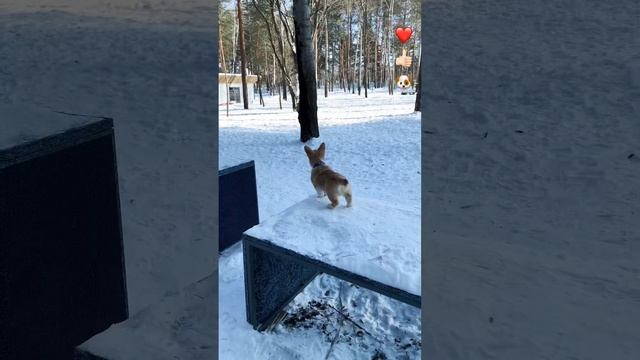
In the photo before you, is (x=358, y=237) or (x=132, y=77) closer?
(x=132, y=77)

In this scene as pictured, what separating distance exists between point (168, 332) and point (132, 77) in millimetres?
613

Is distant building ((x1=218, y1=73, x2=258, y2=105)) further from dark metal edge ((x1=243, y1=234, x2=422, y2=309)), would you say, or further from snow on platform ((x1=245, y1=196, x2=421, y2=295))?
dark metal edge ((x1=243, y1=234, x2=422, y2=309))

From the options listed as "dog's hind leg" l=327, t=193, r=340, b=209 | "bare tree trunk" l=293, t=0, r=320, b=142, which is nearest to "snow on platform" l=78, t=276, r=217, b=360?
"dog's hind leg" l=327, t=193, r=340, b=209

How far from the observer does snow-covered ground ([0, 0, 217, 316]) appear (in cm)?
84

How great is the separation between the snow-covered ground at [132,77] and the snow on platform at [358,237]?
128 centimetres

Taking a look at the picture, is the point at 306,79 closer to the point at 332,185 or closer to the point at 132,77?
the point at 332,185

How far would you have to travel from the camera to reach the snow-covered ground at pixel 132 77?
0.84m

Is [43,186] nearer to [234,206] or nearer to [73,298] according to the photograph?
[73,298]

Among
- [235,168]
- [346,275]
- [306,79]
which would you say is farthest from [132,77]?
[306,79]

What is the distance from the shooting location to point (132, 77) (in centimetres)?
86

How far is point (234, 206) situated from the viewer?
3.65 meters

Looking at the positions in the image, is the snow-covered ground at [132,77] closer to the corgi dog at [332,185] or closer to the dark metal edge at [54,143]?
the dark metal edge at [54,143]
